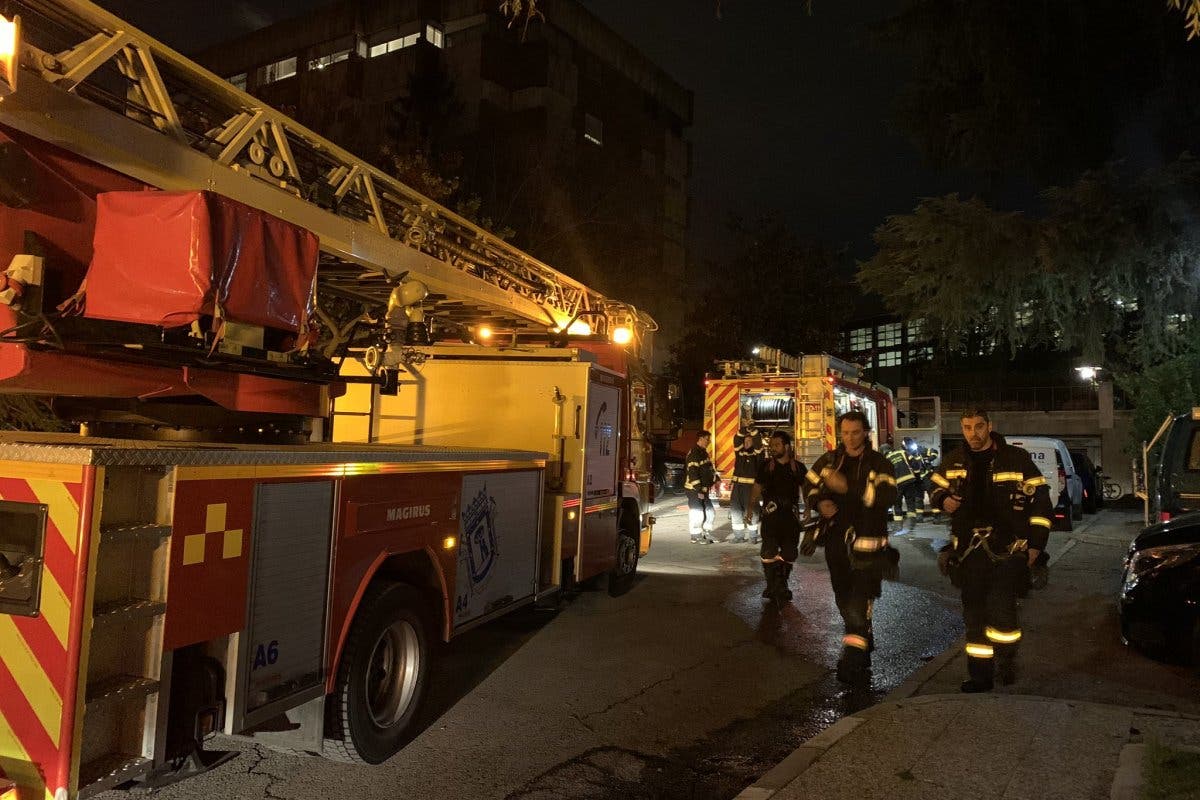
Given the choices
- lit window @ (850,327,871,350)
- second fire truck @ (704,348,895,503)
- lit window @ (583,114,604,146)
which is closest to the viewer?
second fire truck @ (704,348,895,503)

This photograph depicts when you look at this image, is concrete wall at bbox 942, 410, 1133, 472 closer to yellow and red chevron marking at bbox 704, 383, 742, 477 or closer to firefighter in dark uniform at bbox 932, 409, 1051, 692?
yellow and red chevron marking at bbox 704, 383, 742, 477

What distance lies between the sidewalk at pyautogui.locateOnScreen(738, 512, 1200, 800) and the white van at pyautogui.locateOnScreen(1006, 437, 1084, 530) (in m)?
8.68

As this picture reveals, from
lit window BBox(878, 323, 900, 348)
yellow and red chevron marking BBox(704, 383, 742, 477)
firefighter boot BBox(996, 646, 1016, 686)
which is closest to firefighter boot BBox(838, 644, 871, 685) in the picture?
firefighter boot BBox(996, 646, 1016, 686)

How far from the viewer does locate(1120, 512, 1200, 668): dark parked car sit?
519 centimetres

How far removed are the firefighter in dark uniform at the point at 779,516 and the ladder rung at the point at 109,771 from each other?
600 centimetres

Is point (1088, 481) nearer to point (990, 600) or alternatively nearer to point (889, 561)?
point (990, 600)

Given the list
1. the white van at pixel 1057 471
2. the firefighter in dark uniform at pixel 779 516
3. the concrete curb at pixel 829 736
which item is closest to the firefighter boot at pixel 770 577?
the firefighter in dark uniform at pixel 779 516

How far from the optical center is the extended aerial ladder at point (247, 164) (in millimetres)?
3293

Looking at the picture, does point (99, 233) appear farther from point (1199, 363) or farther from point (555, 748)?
point (1199, 363)

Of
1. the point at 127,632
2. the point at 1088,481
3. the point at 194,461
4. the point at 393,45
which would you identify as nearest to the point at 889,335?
the point at 1088,481

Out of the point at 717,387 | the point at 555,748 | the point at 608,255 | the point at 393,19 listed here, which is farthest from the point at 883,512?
the point at 393,19

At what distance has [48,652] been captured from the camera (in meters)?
2.53

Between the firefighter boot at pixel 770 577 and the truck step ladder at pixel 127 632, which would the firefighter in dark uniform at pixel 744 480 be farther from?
the truck step ladder at pixel 127 632

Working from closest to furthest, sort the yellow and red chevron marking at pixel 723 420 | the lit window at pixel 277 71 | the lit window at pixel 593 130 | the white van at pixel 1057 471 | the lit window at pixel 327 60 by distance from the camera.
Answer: the white van at pixel 1057 471 → the yellow and red chevron marking at pixel 723 420 → the lit window at pixel 327 60 → the lit window at pixel 277 71 → the lit window at pixel 593 130
